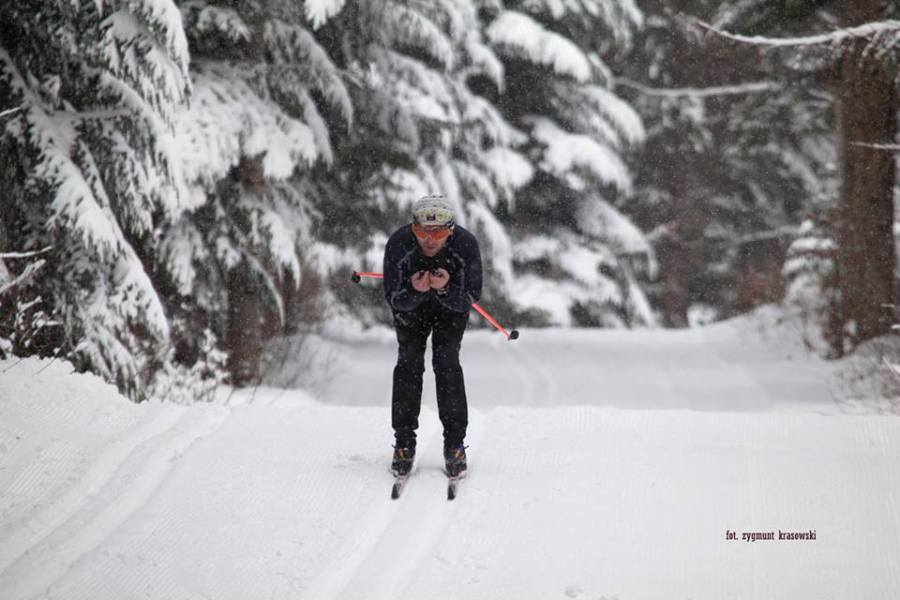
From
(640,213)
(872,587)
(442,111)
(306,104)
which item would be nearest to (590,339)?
(442,111)

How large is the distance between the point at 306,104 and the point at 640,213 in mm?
16726

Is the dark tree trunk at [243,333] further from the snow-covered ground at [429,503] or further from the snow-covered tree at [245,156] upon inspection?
the snow-covered ground at [429,503]

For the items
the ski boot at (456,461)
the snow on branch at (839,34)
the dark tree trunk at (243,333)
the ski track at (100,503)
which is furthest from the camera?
the dark tree trunk at (243,333)

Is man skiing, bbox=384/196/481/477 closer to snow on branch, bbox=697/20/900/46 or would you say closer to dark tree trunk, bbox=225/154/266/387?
snow on branch, bbox=697/20/900/46

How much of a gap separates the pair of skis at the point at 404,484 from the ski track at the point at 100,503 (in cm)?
140

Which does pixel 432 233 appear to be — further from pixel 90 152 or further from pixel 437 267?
pixel 90 152

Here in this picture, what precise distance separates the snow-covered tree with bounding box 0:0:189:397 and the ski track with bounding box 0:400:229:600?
1.74 metres

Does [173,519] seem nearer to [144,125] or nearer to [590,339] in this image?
[144,125]

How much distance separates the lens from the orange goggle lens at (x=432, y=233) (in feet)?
18.0

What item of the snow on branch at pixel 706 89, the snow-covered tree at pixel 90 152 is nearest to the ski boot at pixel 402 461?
the snow-covered tree at pixel 90 152

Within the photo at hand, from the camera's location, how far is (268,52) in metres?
12.4

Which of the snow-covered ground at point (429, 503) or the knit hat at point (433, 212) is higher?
the knit hat at point (433, 212)

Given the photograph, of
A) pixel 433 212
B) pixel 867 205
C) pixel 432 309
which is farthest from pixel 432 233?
pixel 867 205

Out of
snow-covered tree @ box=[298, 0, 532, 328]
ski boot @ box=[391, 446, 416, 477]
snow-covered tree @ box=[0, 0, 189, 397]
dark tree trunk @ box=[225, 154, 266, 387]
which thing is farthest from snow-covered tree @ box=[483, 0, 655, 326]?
ski boot @ box=[391, 446, 416, 477]
